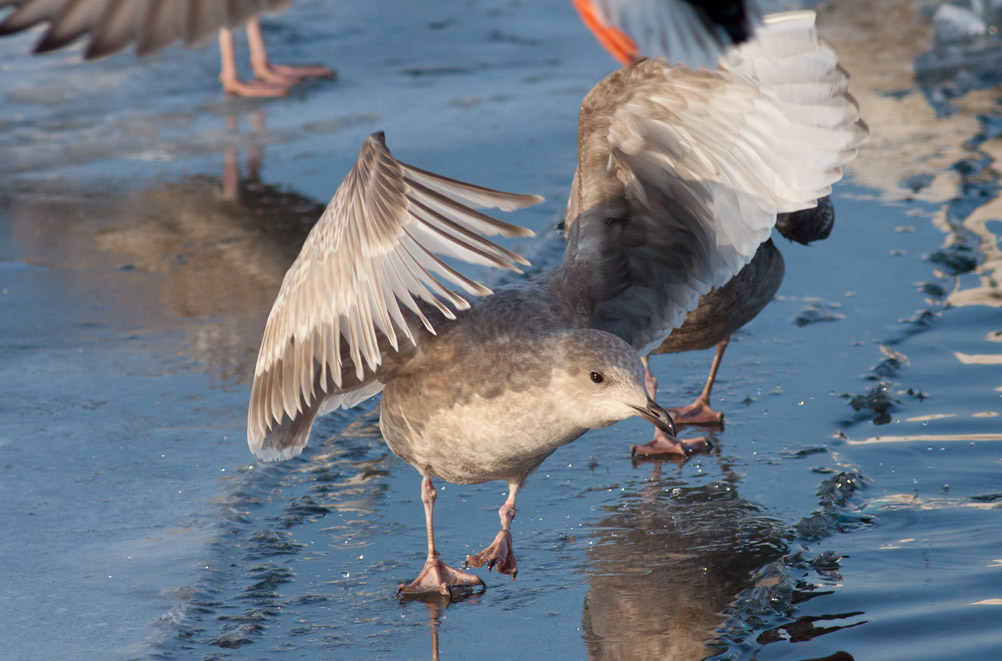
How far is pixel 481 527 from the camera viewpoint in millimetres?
4844

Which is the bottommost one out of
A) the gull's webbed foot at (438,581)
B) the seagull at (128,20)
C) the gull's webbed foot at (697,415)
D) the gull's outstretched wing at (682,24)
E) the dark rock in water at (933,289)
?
the gull's webbed foot at (697,415)

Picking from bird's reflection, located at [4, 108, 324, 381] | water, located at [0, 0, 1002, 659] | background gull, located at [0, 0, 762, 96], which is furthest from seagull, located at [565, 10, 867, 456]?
bird's reflection, located at [4, 108, 324, 381]

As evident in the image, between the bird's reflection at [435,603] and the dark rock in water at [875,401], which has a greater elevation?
the bird's reflection at [435,603]

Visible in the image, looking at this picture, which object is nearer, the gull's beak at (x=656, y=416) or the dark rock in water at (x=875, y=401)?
the gull's beak at (x=656, y=416)

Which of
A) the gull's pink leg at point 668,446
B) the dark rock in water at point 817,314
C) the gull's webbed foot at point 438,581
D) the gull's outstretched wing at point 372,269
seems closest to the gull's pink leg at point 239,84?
the dark rock in water at point 817,314

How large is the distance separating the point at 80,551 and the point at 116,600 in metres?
0.40

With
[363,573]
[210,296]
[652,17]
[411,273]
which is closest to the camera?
[652,17]

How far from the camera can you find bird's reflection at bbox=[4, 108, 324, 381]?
662cm

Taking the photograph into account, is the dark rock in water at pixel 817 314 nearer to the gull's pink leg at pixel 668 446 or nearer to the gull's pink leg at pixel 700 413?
the gull's pink leg at pixel 700 413

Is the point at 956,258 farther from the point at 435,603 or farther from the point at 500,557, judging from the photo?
the point at 435,603

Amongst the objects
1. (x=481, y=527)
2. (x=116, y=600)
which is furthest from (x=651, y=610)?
(x=116, y=600)

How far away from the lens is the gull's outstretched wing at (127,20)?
3.10m

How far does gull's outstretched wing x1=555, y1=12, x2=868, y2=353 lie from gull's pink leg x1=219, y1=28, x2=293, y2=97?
20.8 ft

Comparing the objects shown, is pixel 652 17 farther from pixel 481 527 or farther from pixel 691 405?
pixel 691 405
